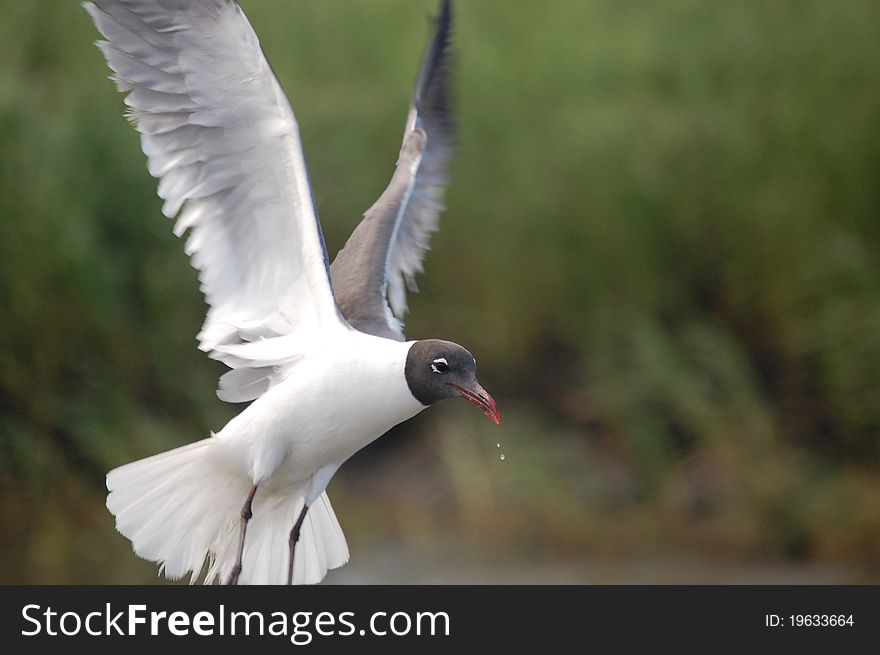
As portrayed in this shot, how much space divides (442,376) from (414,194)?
4.12ft

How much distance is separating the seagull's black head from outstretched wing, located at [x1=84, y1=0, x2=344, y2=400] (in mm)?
309

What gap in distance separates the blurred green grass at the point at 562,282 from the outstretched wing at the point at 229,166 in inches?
92.2

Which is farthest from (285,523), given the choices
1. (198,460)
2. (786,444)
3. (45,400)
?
(786,444)

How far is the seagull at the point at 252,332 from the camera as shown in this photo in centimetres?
462

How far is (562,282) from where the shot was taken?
8.03 metres

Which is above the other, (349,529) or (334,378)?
(334,378)

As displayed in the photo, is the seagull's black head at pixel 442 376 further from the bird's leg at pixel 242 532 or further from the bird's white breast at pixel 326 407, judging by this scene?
the bird's leg at pixel 242 532

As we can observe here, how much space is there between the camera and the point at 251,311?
16.0 ft

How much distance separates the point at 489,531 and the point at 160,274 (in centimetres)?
190

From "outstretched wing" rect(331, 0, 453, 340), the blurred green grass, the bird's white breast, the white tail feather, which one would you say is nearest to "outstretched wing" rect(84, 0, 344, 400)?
the bird's white breast

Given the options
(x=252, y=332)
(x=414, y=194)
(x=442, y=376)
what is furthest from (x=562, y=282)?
(x=442, y=376)

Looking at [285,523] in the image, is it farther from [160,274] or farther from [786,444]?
[786,444]

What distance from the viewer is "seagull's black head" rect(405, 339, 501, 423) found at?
4609mm

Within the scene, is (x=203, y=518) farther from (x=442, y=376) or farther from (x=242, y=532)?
(x=442, y=376)
